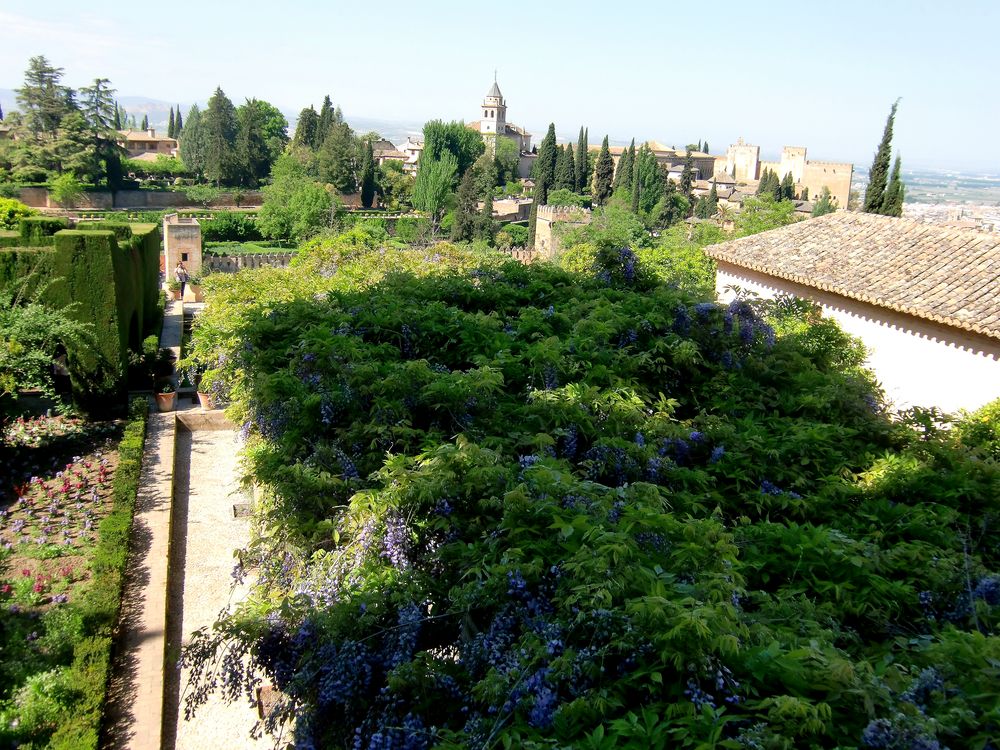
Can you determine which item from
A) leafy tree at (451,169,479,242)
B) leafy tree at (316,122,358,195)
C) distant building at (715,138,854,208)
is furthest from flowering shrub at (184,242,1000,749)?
distant building at (715,138,854,208)

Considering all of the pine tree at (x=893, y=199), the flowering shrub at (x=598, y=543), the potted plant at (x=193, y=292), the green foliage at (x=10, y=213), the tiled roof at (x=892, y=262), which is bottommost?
the potted plant at (x=193, y=292)

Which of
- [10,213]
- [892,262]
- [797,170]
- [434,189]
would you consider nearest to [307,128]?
[434,189]

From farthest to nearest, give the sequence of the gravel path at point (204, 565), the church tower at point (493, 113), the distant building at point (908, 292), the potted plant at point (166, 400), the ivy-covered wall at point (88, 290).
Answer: the church tower at point (493, 113)
the potted plant at point (166, 400)
the ivy-covered wall at point (88, 290)
the distant building at point (908, 292)
the gravel path at point (204, 565)

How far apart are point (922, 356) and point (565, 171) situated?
Result: 66339mm

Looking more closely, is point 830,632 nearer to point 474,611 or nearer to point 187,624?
point 474,611

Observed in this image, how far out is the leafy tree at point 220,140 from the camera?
64125 millimetres

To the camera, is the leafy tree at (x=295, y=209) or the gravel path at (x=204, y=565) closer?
the gravel path at (x=204, y=565)

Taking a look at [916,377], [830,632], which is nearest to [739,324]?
[830,632]

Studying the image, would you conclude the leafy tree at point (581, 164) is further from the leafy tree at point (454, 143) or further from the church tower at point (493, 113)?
the church tower at point (493, 113)

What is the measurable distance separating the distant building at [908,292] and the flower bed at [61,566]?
27.6 feet

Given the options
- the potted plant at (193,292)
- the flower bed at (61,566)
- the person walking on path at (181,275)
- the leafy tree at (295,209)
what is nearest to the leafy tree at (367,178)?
the leafy tree at (295,209)

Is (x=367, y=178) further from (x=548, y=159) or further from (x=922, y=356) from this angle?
(x=922, y=356)

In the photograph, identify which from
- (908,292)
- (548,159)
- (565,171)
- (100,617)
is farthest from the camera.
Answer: (548,159)

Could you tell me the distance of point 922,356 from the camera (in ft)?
36.6
